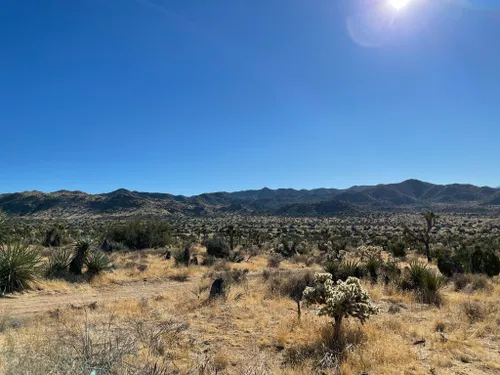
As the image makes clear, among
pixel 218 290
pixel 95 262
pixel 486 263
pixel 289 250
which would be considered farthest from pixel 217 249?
pixel 486 263

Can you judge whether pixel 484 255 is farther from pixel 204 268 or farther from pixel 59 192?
pixel 59 192

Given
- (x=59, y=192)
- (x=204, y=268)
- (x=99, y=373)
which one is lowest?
(x=204, y=268)

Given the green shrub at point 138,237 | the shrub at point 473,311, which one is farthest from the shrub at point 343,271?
the green shrub at point 138,237

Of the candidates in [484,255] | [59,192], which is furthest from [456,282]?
[59,192]

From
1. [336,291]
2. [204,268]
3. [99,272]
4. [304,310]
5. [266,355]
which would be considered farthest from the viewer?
[204,268]

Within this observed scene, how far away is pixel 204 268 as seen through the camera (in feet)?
65.3

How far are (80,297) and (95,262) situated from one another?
3570mm

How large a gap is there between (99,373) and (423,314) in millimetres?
8775

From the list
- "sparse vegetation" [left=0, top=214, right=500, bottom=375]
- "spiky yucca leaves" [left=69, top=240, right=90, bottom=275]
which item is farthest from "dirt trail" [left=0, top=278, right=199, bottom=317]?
"spiky yucca leaves" [left=69, top=240, right=90, bottom=275]

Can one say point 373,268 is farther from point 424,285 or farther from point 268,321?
point 268,321

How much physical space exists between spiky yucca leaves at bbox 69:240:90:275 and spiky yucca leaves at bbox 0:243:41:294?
2345mm

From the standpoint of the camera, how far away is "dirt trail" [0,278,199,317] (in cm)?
1024

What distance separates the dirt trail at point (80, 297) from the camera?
403 inches

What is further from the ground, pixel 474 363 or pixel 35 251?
pixel 35 251
